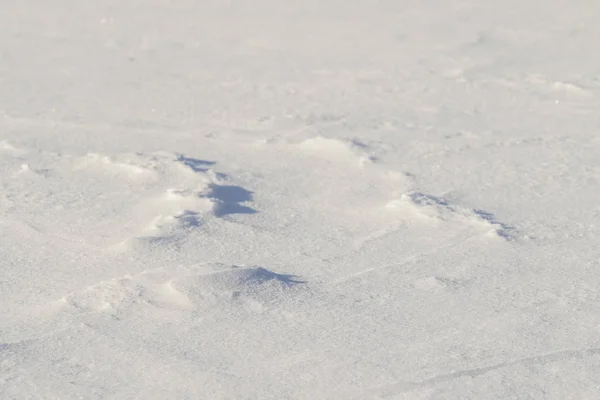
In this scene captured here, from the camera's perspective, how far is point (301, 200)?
10.1 feet

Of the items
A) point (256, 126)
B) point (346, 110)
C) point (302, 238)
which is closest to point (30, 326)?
point (302, 238)

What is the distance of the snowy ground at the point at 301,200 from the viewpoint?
224cm

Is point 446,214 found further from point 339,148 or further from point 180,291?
point 180,291

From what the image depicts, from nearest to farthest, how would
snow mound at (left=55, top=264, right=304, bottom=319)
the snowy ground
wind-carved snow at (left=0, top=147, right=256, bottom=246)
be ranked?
the snowy ground, snow mound at (left=55, top=264, right=304, bottom=319), wind-carved snow at (left=0, top=147, right=256, bottom=246)

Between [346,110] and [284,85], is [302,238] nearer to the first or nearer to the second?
[346,110]

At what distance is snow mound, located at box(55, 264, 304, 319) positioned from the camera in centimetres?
244

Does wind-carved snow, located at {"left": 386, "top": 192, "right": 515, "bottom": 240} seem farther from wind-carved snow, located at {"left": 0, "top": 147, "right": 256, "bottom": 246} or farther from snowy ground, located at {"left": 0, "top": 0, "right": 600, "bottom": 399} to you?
wind-carved snow, located at {"left": 0, "top": 147, "right": 256, "bottom": 246}

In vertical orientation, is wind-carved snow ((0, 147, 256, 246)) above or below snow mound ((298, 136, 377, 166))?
below

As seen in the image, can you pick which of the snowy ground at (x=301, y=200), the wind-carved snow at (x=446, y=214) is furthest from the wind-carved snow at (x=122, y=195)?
the wind-carved snow at (x=446, y=214)

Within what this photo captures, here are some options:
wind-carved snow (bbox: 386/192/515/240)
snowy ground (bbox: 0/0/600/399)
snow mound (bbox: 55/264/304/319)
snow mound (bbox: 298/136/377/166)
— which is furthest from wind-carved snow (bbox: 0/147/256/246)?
wind-carved snow (bbox: 386/192/515/240)

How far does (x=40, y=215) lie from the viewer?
9.68 ft

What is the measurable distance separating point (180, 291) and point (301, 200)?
2.28 ft

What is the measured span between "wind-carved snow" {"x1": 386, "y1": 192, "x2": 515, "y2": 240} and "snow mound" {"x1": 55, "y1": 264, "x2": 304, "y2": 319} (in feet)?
1.74

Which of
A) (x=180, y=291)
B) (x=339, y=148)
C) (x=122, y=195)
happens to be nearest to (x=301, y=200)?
(x=339, y=148)
